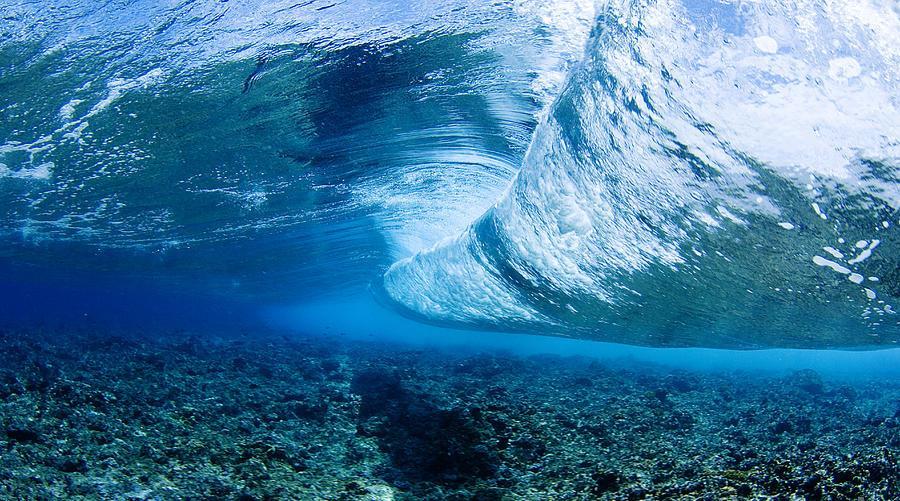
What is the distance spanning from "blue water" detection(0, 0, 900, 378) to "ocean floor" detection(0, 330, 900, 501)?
2162mm

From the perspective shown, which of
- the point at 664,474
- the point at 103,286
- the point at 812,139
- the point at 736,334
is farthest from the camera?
the point at 103,286

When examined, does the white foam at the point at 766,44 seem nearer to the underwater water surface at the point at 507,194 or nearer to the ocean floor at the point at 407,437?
the underwater water surface at the point at 507,194

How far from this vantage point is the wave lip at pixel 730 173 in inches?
144

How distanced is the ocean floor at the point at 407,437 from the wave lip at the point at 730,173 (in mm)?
2306

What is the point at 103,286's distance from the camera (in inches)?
1332

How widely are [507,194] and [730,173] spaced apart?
4745 mm

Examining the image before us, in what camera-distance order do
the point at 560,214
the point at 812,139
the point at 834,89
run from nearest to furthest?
the point at 834,89
the point at 812,139
the point at 560,214

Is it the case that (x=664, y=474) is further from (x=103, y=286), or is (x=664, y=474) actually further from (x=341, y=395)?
(x=103, y=286)

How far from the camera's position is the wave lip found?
3650mm

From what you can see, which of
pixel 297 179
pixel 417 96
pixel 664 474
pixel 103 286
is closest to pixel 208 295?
pixel 103 286

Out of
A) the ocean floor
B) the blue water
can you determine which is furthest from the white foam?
the ocean floor

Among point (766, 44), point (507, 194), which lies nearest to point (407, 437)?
point (507, 194)

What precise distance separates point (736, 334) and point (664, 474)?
6151 millimetres

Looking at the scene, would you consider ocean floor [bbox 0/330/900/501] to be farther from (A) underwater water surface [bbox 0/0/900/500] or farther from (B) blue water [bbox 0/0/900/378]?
(B) blue water [bbox 0/0/900/378]
